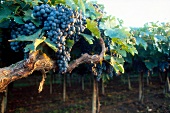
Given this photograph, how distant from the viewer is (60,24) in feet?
8.45

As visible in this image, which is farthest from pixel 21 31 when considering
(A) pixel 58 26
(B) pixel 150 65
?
(B) pixel 150 65

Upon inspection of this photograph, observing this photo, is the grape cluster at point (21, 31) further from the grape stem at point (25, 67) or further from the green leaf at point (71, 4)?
the green leaf at point (71, 4)

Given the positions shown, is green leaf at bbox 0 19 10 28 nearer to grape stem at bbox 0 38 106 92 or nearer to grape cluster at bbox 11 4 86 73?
grape cluster at bbox 11 4 86 73

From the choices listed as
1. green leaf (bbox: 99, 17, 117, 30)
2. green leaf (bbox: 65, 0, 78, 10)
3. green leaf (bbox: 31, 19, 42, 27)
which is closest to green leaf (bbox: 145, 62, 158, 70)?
green leaf (bbox: 99, 17, 117, 30)

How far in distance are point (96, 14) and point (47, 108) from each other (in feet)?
26.5

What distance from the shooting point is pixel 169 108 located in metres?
9.15

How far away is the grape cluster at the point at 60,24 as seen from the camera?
8.25ft

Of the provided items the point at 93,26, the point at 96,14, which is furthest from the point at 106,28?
the point at 93,26

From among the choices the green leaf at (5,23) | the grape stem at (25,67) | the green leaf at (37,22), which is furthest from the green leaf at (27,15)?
the grape stem at (25,67)

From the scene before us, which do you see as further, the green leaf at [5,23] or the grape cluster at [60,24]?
the green leaf at [5,23]

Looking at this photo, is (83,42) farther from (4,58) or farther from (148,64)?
(148,64)

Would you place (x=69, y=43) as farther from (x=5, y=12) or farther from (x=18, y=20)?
(x=5, y=12)

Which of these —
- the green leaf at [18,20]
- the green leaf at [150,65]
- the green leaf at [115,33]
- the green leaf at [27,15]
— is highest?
the green leaf at [27,15]

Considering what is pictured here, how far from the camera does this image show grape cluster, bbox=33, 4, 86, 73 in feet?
8.25
